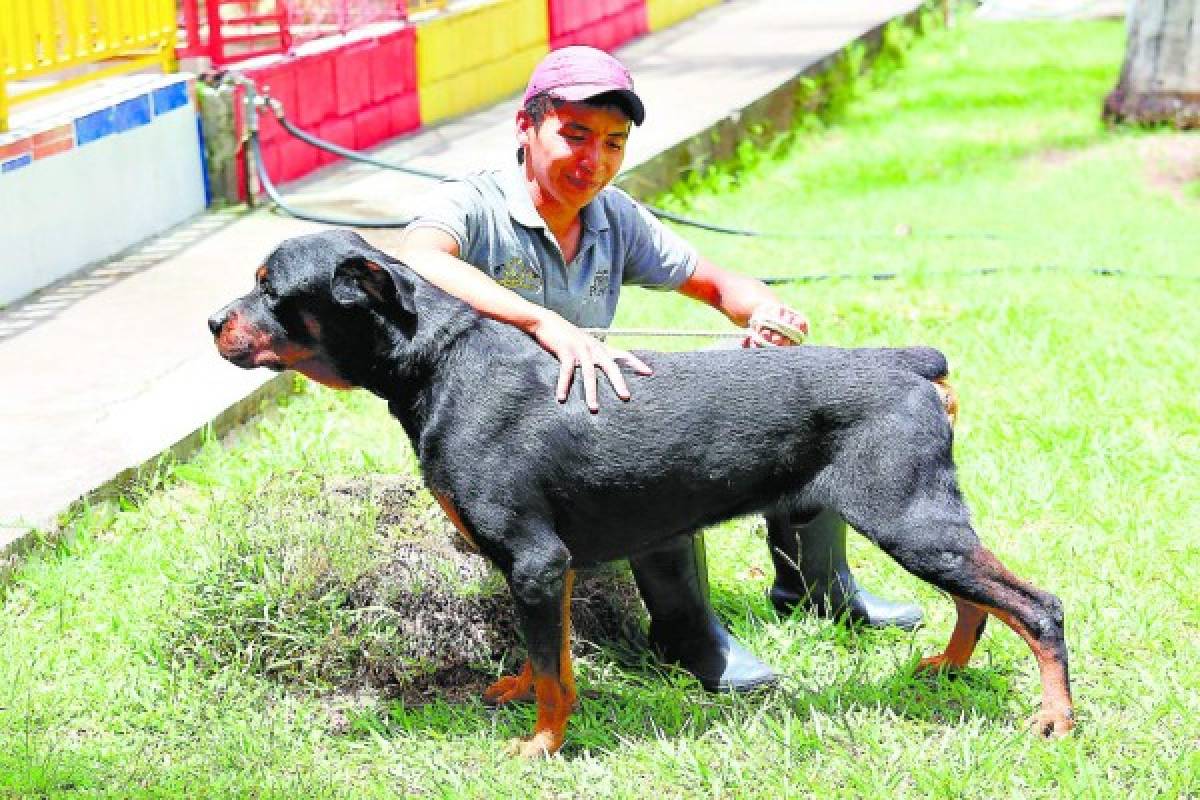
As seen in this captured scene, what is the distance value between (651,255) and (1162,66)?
885 centimetres

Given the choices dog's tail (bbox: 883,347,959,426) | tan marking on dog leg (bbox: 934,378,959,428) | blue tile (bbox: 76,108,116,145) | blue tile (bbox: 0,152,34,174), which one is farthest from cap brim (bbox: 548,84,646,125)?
blue tile (bbox: 76,108,116,145)

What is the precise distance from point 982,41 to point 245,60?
977 centimetres

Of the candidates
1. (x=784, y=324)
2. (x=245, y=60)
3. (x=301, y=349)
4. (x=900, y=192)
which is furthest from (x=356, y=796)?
(x=900, y=192)

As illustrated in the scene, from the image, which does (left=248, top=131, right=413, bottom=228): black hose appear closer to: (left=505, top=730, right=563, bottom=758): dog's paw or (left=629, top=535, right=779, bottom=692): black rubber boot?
(left=629, top=535, right=779, bottom=692): black rubber boot

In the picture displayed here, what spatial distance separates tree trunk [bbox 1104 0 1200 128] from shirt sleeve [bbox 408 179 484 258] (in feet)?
29.9

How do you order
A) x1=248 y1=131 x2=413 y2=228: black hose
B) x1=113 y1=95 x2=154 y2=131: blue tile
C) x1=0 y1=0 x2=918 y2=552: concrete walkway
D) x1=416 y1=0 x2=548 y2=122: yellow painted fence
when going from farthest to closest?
x1=416 y1=0 x2=548 y2=122: yellow painted fence, x1=248 y1=131 x2=413 y2=228: black hose, x1=113 y1=95 x2=154 y2=131: blue tile, x1=0 y1=0 x2=918 y2=552: concrete walkway

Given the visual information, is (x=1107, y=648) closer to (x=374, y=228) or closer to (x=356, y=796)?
(x=356, y=796)

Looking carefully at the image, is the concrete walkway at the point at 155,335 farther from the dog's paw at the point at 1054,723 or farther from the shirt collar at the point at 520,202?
the dog's paw at the point at 1054,723

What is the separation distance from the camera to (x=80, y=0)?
7.99 meters

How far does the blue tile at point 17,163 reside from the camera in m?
7.23

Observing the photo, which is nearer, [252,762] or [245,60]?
[252,762]

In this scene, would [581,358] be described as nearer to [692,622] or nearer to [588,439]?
[588,439]

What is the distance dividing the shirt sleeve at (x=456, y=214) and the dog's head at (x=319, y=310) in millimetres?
355

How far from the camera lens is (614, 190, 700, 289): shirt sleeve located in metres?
4.56
